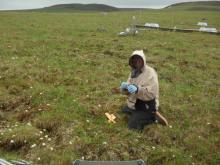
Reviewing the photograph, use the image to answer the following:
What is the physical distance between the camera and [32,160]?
689 cm

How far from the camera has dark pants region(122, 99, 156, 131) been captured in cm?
827

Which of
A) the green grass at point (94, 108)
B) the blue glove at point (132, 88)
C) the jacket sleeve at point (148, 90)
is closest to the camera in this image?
the green grass at point (94, 108)

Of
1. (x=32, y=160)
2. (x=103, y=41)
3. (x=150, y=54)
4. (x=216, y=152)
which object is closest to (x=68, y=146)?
(x=32, y=160)

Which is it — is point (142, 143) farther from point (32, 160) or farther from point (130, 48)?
point (130, 48)

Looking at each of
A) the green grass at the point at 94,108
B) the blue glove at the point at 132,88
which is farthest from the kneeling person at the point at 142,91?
the green grass at the point at 94,108

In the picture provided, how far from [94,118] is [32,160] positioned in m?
2.20

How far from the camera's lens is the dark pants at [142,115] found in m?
8.27

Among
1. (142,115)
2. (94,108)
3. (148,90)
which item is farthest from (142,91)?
(94,108)

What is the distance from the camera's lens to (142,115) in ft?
27.4

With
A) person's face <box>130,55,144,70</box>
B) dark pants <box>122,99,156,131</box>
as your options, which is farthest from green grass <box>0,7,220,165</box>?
person's face <box>130,55,144,70</box>

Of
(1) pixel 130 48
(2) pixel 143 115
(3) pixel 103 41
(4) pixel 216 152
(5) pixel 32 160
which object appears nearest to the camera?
(5) pixel 32 160

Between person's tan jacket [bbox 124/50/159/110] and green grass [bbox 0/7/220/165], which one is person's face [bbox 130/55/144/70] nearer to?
person's tan jacket [bbox 124/50/159/110]

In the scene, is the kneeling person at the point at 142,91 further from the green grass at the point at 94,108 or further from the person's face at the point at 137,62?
the green grass at the point at 94,108

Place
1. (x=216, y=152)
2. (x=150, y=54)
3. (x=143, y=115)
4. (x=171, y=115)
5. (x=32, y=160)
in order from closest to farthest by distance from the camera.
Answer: (x=32, y=160)
(x=216, y=152)
(x=143, y=115)
(x=171, y=115)
(x=150, y=54)
